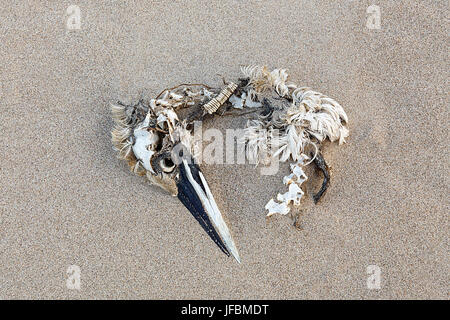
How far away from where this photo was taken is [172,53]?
2.51m

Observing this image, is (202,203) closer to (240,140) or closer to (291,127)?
(240,140)

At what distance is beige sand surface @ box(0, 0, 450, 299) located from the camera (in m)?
2.24

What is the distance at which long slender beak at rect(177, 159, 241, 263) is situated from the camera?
2.17 meters

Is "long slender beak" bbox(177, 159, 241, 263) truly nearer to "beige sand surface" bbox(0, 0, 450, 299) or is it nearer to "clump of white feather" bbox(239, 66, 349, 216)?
"beige sand surface" bbox(0, 0, 450, 299)

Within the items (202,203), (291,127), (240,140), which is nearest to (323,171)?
(291,127)

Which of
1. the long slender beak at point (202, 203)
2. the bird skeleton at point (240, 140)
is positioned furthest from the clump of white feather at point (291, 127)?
the long slender beak at point (202, 203)

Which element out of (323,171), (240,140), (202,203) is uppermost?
(240,140)

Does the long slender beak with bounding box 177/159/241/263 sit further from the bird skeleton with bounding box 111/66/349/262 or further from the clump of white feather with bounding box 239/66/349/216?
the clump of white feather with bounding box 239/66/349/216

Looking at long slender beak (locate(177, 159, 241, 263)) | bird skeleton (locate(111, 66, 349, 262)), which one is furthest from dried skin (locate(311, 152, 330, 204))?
long slender beak (locate(177, 159, 241, 263))

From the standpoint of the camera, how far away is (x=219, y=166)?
2334mm

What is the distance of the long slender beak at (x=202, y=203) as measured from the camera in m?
2.17

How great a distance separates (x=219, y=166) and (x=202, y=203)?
257 mm

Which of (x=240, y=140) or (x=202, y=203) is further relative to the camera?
(x=240, y=140)

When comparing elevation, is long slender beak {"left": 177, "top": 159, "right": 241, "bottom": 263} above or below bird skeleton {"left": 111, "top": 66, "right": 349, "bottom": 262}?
below
